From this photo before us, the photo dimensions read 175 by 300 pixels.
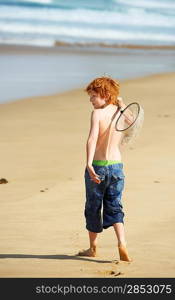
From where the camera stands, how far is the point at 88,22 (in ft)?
137

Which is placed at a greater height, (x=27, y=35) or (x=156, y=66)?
(x=27, y=35)

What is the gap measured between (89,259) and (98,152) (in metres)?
0.73

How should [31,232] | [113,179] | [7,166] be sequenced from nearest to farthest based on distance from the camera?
1. [113,179]
2. [31,232]
3. [7,166]

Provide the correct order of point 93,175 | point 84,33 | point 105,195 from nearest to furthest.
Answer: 1. point 93,175
2. point 105,195
3. point 84,33

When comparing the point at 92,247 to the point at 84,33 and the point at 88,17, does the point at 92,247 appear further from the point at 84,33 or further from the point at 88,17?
the point at 88,17

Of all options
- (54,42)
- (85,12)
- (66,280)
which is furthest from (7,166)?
(85,12)

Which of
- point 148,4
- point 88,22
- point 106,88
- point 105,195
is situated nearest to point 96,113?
point 106,88

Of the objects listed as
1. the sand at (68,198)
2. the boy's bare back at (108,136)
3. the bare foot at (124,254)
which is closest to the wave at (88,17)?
the sand at (68,198)

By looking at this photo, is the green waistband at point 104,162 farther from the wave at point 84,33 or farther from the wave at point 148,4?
the wave at point 148,4

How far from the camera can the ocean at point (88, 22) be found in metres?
36.6

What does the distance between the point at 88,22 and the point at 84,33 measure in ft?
9.02

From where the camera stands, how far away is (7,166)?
9.77 meters

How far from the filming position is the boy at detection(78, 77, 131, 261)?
6355 millimetres

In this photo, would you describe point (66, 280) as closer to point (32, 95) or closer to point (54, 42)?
point (32, 95)
